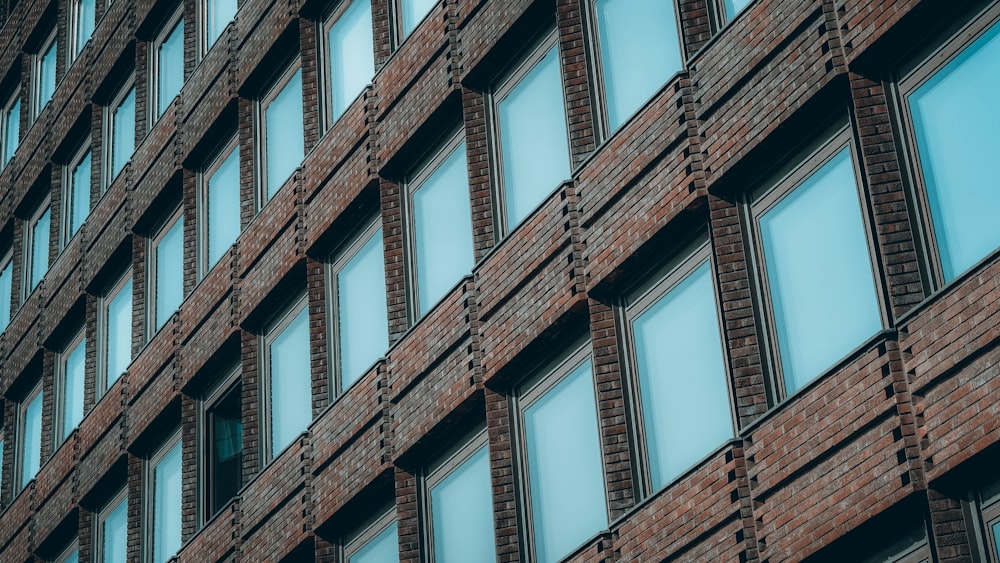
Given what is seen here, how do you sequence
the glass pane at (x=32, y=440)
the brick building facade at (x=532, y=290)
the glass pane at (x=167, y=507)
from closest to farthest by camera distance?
the brick building facade at (x=532, y=290)
the glass pane at (x=167, y=507)
the glass pane at (x=32, y=440)

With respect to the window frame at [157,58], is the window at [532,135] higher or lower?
lower

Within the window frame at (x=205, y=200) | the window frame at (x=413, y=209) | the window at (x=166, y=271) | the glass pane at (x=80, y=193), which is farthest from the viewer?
the glass pane at (x=80, y=193)

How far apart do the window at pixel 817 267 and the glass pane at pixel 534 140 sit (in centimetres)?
378

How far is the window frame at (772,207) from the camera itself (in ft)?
50.2

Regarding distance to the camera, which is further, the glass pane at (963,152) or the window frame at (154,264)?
the window frame at (154,264)

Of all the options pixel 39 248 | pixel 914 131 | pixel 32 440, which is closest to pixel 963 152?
pixel 914 131

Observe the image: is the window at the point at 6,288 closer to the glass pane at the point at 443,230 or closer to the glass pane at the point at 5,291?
the glass pane at the point at 5,291

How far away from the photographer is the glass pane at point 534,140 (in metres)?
20.1

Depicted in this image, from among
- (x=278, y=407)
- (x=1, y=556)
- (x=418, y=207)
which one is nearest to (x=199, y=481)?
(x=278, y=407)

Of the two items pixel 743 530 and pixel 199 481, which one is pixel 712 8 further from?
pixel 199 481

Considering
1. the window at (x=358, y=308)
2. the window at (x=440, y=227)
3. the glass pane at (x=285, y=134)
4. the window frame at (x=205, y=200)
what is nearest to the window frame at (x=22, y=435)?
the window frame at (x=205, y=200)

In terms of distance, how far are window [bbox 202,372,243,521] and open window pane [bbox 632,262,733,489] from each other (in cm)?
924

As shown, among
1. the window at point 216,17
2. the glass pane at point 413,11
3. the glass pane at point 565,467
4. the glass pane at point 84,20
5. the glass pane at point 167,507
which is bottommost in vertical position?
the glass pane at point 565,467

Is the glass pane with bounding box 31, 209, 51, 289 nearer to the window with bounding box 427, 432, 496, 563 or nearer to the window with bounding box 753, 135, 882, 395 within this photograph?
the window with bounding box 427, 432, 496, 563
